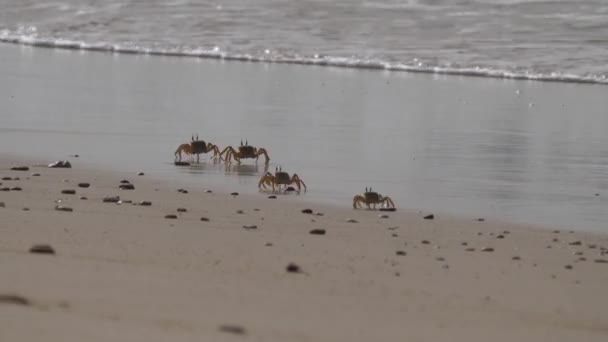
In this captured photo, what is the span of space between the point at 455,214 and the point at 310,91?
685cm

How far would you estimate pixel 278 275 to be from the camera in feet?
10.8

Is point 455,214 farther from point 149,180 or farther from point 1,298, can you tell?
point 1,298

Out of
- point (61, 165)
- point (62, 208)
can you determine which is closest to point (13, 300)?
point (62, 208)

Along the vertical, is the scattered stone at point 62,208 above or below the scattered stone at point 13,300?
below

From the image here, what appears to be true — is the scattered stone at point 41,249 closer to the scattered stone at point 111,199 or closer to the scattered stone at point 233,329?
the scattered stone at point 233,329

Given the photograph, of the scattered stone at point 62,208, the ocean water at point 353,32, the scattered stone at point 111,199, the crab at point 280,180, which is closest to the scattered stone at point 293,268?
the scattered stone at point 62,208

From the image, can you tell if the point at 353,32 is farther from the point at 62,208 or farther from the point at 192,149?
the point at 62,208

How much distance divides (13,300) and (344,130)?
6.50 m

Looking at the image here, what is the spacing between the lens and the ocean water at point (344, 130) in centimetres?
625

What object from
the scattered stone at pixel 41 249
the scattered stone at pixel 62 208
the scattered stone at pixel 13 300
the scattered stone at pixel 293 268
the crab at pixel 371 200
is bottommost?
the crab at pixel 371 200

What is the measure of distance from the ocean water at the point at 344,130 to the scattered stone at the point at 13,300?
3089mm

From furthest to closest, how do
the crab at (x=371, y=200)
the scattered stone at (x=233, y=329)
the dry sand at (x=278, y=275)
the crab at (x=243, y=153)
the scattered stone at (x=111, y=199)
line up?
the crab at (x=243, y=153)
the crab at (x=371, y=200)
the scattered stone at (x=111, y=199)
the dry sand at (x=278, y=275)
the scattered stone at (x=233, y=329)

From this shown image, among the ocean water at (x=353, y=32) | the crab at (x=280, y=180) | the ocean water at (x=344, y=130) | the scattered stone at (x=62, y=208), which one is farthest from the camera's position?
the ocean water at (x=353, y=32)

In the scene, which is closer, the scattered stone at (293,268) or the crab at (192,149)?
the scattered stone at (293,268)
